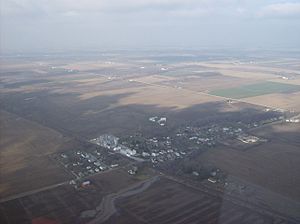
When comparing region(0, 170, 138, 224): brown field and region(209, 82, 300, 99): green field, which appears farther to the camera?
region(209, 82, 300, 99): green field

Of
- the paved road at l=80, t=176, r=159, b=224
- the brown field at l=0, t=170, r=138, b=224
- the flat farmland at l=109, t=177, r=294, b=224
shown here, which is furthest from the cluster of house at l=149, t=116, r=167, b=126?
the flat farmland at l=109, t=177, r=294, b=224

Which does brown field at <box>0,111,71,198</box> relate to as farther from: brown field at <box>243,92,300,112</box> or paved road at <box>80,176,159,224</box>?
A: brown field at <box>243,92,300,112</box>

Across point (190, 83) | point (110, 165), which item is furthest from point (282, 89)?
point (110, 165)

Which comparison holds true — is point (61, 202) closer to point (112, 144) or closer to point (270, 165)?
point (112, 144)

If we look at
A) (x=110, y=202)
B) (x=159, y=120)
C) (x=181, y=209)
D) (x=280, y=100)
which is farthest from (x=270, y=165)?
(x=280, y=100)

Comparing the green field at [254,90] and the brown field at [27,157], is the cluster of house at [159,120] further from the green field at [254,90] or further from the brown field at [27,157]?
the green field at [254,90]
